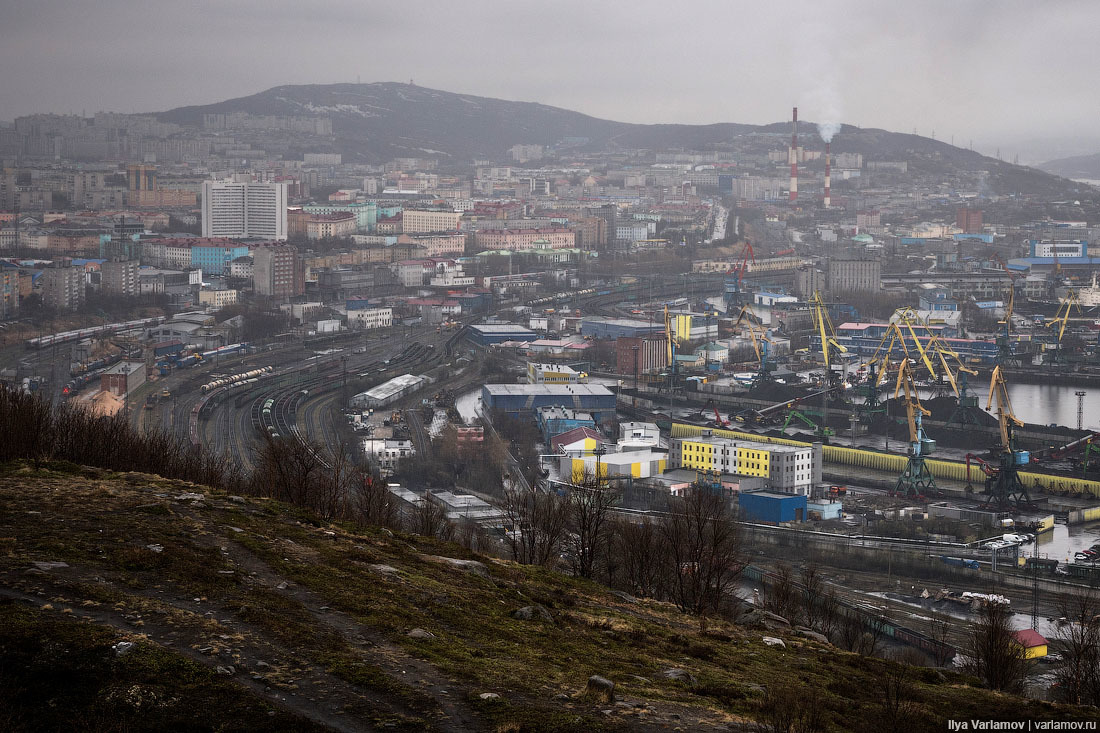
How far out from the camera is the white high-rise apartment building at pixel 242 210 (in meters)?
22.2

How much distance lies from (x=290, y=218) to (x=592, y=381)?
13413 millimetres

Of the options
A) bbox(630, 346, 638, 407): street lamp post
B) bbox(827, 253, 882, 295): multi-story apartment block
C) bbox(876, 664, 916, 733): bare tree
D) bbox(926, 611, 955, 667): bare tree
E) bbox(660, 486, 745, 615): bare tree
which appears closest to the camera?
bbox(876, 664, 916, 733): bare tree

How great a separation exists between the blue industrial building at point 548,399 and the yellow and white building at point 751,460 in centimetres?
167

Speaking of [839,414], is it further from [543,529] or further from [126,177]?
[126,177]

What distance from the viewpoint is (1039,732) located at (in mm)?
1967

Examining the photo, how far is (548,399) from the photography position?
10.0 m

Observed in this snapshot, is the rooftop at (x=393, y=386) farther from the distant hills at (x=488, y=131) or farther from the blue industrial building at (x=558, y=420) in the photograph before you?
the distant hills at (x=488, y=131)

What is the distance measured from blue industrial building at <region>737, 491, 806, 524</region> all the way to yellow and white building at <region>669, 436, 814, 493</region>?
659mm

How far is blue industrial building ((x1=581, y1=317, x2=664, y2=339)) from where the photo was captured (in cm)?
1451

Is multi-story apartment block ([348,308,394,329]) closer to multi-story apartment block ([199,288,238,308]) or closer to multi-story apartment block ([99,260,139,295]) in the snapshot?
multi-story apartment block ([199,288,238,308])

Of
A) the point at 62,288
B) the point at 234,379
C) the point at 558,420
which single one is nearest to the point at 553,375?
the point at 558,420

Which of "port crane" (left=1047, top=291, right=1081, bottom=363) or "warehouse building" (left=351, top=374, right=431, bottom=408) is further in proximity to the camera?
"port crane" (left=1047, top=291, right=1081, bottom=363)

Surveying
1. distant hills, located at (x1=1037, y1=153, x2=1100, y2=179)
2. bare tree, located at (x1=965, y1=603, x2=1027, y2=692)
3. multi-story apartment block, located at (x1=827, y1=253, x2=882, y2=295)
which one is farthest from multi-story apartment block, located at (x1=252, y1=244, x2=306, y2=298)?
distant hills, located at (x1=1037, y1=153, x2=1100, y2=179)

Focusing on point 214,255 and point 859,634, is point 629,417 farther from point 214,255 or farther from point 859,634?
point 214,255
